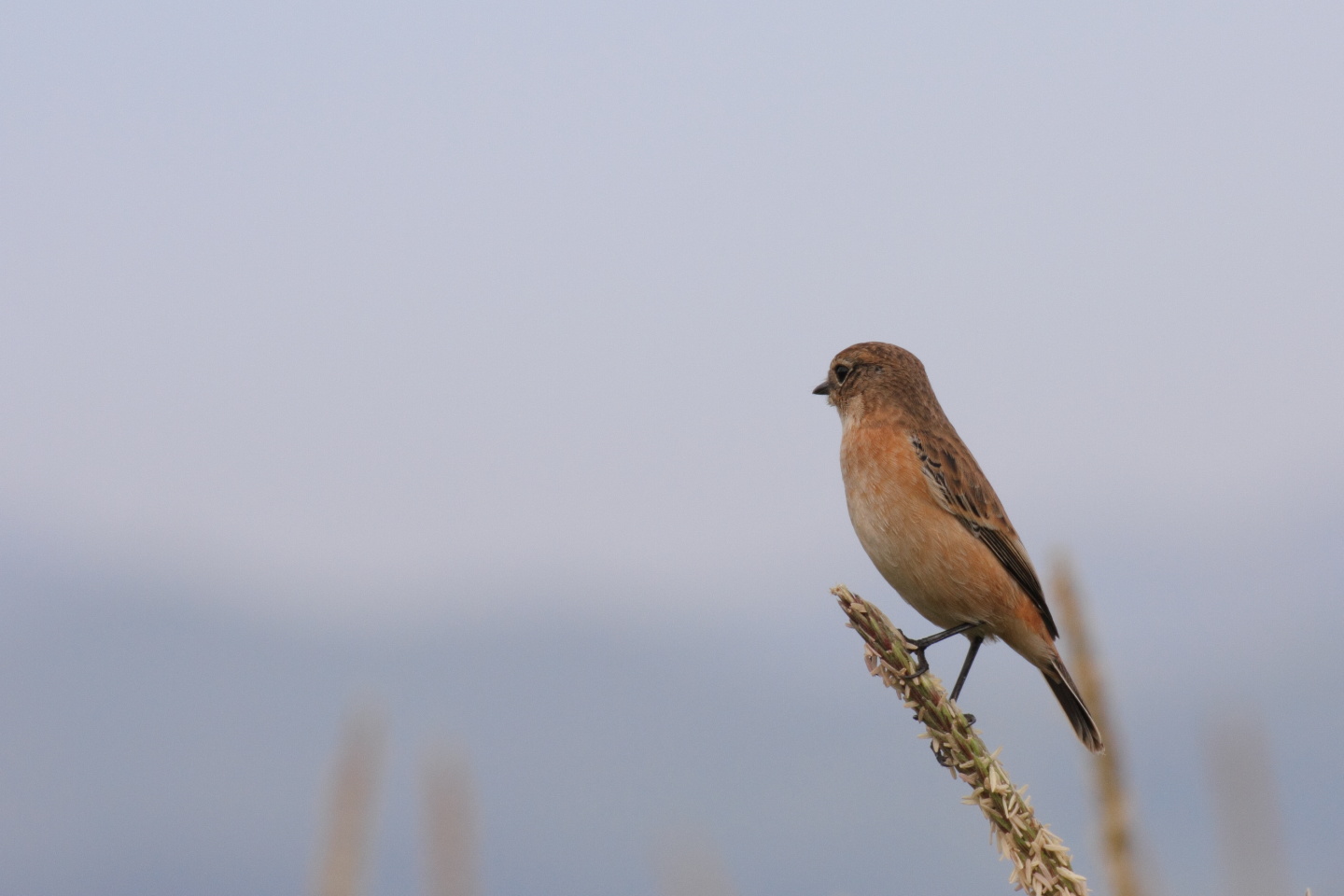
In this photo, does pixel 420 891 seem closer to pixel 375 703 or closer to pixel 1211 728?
pixel 375 703

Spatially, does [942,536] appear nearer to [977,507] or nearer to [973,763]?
[977,507]

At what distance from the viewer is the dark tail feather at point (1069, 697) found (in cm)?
692

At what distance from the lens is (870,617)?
182 inches

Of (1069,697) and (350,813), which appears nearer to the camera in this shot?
(350,813)

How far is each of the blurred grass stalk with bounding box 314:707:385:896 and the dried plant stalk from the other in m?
1.65

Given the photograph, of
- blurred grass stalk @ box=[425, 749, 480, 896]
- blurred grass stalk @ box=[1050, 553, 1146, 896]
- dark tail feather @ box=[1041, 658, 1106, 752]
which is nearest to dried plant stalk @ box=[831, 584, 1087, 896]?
blurred grass stalk @ box=[1050, 553, 1146, 896]

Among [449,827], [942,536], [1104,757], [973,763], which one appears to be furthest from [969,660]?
[449,827]

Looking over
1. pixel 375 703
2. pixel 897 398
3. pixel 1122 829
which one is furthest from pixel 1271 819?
pixel 897 398

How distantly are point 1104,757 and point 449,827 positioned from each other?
1698 mm

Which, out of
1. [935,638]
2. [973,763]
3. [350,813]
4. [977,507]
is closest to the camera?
[350,813]

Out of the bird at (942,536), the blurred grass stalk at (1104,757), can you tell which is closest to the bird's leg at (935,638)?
the bird at (942,536)

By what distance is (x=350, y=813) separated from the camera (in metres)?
3.38

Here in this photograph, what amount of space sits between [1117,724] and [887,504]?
4289mm

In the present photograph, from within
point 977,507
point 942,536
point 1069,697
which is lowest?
point 1069,697
